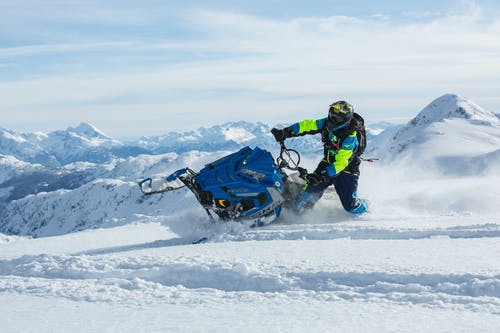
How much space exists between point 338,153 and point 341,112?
2.50 ft

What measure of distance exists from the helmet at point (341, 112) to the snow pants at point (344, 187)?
112 centimetres

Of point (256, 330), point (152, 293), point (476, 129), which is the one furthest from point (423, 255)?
point (476, 129)

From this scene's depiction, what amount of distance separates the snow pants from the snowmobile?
0.74 m

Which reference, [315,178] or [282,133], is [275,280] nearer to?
[315,178]

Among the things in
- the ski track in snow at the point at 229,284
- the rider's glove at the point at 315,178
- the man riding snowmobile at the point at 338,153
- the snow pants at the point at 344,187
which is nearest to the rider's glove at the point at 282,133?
the man riding snowmobile at the point at 338,153

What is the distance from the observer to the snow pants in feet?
33.3

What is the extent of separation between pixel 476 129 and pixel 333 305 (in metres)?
139

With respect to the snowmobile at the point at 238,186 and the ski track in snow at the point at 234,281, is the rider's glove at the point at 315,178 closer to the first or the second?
the snowmobile at the point at 238,186

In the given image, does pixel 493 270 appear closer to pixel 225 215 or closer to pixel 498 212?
pixel 225 215

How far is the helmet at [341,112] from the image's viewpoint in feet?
31.5

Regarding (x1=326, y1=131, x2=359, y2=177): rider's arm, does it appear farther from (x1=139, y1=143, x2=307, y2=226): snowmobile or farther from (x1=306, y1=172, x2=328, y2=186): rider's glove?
(x1=139, y1=143, x2=307, y2=226): snowmobile

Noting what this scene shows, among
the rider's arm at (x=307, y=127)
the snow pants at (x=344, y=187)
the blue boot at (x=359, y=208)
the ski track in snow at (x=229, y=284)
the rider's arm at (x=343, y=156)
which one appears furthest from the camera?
the rider's arm at (x=307, y=127)

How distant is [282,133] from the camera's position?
34.0ft

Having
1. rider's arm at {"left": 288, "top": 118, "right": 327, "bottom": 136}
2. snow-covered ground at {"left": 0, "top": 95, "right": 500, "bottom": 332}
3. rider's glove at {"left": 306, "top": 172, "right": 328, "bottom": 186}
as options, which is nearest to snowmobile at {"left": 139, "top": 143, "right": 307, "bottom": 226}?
snow-covered ground at {"left": 0, "top": 95, "right": 500, "bottom": 332}
